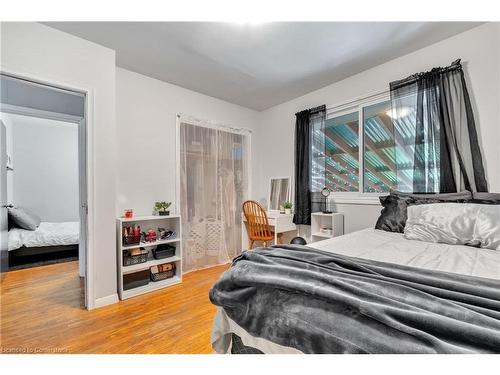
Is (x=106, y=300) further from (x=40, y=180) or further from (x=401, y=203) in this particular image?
(x=40, y=180)

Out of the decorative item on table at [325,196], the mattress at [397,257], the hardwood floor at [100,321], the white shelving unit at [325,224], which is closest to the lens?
the mattress at [397,257]

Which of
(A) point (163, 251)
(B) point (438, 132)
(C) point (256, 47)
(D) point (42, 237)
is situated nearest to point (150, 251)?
(A) point (163, 251)

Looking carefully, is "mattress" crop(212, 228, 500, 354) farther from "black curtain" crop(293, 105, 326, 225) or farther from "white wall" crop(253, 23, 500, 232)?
"black curtain" crop(293, 105, 326, 225)

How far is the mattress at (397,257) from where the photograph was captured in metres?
1.04

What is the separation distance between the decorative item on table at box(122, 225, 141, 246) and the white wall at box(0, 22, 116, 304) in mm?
154

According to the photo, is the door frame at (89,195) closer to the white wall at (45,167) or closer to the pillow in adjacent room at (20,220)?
the pillow in adjacent room at (20,220)

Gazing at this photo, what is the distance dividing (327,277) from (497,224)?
1433 mm

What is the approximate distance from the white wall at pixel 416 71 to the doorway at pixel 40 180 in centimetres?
274

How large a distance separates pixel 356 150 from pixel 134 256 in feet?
9.76

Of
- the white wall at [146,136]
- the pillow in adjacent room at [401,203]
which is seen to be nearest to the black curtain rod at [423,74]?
the pillow in adjacent room at [401,203]

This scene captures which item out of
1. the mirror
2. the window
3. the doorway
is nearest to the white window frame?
the window
